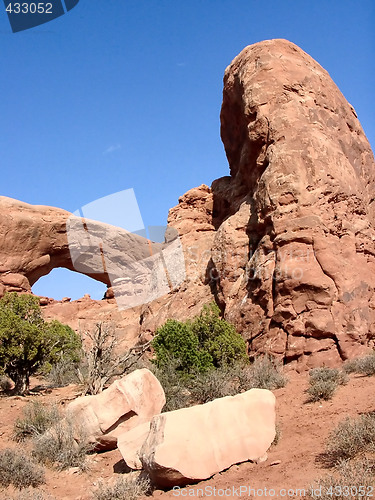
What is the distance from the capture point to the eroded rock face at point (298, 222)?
1263cm

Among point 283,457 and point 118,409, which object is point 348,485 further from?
point 118,409

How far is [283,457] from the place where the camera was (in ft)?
21.0

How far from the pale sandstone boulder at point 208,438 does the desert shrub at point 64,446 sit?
1.88 meters

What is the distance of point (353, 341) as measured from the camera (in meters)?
12.2

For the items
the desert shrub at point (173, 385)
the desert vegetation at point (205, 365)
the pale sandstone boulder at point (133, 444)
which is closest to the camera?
the pale sandstone boulder at point (133, 444)

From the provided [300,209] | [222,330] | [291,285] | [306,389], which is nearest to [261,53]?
[300,209]

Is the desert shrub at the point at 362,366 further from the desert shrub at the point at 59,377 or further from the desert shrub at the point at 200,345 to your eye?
the desert shrub at the point at 59,377

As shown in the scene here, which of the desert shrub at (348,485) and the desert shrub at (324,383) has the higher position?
the desert shrub at (324,383)

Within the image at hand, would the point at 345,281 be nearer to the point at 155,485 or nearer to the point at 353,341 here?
the point at 353,341

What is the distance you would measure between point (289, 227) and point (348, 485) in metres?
9.85

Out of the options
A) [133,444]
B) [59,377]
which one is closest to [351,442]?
[133,444]

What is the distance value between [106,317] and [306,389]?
22182 millimetres

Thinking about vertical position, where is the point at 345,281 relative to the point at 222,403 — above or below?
above

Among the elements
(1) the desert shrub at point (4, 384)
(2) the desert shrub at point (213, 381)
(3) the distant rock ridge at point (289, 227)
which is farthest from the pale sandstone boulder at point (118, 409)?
(1) the desert shrub at point (4, 384)
